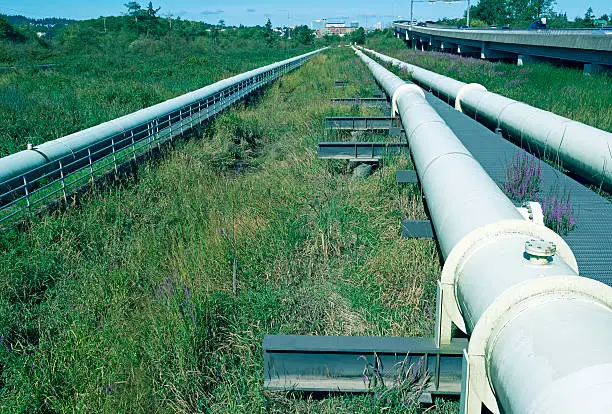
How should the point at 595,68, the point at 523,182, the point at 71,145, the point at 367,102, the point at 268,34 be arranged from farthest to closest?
1. the point at 268,34
2. the point at 595,68
3. the point at 367,102
4. the point at 71,145
5. the point at 523,182

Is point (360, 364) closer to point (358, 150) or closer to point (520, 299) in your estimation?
point (520, 299)

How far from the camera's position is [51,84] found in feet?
71.5

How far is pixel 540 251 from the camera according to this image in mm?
2072

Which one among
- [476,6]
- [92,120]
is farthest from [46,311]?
[476,6]

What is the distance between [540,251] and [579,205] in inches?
118

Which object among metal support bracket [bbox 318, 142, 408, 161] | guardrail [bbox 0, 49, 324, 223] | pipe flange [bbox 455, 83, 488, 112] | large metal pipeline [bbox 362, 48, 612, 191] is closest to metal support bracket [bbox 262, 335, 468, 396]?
large metal pipeline [bbox 362, 48, 612, 191]

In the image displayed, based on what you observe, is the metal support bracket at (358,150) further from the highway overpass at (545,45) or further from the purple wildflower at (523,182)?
the highway overpass at (545,45)

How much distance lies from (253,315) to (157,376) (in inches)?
33.4

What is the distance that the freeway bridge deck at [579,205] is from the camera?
11.7 feet

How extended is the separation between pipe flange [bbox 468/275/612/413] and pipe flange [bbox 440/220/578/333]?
0.62 meters

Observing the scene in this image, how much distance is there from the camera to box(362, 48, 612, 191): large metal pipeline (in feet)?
17.4

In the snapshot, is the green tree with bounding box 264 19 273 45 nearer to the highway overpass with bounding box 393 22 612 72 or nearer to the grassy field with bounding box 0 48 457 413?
the highway overpass with bounding box 393 22 612 72

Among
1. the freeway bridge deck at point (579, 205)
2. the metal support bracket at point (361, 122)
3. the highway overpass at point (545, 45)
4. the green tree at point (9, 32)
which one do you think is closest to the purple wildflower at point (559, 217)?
the freeway bridge deck at point (579, 205)

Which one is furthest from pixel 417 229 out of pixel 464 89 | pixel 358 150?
pixel 464 89
